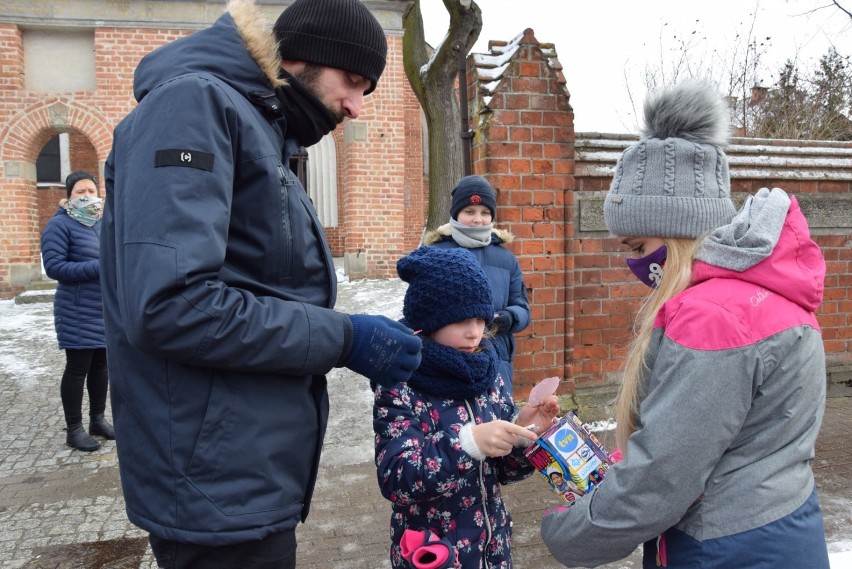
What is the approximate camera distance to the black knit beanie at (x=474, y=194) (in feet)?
13.4

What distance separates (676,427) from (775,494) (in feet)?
0.88

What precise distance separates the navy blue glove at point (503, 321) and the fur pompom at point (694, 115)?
90.6 inches

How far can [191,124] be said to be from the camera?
1374 mm

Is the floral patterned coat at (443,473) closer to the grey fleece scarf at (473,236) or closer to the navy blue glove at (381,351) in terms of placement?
the navy blue glove at (381,351)

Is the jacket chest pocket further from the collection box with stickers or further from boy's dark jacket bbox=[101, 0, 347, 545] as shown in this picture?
the collection box with stickers

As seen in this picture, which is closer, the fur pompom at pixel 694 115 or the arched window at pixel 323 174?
the fur pompom at pixel 694 115

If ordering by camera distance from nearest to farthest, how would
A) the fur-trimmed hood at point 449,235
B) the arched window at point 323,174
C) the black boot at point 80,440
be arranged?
the fur-trimmed hood at point 449,235, the black boot at point 80,440, the arched window at point 323,174

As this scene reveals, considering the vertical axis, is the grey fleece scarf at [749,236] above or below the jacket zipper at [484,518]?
above

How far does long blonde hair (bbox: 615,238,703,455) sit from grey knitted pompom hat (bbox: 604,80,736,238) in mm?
39

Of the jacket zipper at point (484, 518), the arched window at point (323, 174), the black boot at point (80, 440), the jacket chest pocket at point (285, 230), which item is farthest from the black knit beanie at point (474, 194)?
the arched window at point (323, 174)

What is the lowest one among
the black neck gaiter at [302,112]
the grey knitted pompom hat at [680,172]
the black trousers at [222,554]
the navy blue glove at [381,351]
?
the black trousers at [222,554]

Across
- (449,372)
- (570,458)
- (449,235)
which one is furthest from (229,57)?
(449,235)

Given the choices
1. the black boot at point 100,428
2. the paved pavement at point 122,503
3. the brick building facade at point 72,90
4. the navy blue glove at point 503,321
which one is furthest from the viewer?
the brick building facade at point 72,90

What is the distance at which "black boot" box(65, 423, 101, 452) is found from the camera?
4.99m
